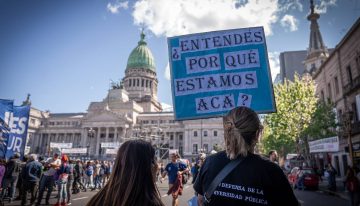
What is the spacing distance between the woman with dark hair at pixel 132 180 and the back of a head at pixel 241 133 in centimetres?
75

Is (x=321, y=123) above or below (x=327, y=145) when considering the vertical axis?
above

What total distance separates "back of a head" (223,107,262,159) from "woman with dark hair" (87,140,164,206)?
754 millimetres

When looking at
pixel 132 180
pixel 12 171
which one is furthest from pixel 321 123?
pixel 132 180

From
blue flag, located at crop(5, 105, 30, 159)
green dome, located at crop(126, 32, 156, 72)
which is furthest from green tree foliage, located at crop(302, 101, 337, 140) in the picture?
green dome, located at crop(126, 32, 156, 72)

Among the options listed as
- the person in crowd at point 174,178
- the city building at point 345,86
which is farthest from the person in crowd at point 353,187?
the city building at point 345,86

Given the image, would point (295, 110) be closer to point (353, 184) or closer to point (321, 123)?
point (321, 123)

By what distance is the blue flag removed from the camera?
33.9 feet

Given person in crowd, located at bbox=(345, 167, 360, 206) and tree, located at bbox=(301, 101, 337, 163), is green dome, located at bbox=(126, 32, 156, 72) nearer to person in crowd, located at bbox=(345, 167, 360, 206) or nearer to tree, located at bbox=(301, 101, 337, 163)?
tree, located at bbox=(301, 101, 337, 163)

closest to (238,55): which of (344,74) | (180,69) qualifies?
(180,69)

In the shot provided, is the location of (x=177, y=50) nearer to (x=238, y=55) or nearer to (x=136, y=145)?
(x=238, y=55)

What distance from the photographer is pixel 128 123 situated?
266ft

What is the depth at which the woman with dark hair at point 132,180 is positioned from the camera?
206 centimetres

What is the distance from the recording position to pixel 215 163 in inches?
103

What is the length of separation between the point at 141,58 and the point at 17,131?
307 ft
